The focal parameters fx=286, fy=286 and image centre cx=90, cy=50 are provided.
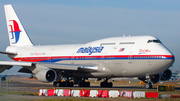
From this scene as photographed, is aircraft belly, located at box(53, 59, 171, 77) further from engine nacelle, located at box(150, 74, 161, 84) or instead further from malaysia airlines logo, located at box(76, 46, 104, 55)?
engine nacelle, located at box(150, 74, 161, 84)

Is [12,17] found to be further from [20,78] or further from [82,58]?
[82,58]

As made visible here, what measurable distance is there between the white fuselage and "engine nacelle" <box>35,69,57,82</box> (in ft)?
11.5

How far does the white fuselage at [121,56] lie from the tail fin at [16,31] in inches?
365

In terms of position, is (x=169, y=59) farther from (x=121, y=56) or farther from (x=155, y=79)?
(x=155, y=79)

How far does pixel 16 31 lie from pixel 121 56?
21377 mm

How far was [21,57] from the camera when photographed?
44.2 metres

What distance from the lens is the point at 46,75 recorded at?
1362 inches

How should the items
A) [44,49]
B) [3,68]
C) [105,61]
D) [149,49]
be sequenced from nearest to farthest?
1. [149,49]
2. [105,61]
3. [3,68]
4. [44,49]

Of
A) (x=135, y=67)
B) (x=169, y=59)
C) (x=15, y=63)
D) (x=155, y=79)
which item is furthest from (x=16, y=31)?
(x=169, y=59)

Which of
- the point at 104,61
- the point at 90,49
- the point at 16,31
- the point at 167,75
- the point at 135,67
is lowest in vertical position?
the point at 167,75

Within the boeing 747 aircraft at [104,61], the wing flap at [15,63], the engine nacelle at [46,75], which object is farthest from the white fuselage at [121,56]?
the wing flap at [15,63]

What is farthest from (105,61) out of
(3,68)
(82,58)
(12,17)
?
(12,17)

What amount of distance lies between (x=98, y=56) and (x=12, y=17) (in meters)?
19.2

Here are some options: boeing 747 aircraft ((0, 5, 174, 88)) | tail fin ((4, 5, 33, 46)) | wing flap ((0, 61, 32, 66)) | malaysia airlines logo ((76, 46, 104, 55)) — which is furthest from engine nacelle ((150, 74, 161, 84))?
tail fin ((4, 5, 33, 46))
